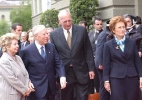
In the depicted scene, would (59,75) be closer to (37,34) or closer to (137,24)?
(37,34)

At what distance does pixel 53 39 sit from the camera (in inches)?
284

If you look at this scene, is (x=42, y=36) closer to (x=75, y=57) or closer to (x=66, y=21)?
(x=66, y=21)

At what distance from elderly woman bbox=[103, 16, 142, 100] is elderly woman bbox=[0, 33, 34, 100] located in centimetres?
135

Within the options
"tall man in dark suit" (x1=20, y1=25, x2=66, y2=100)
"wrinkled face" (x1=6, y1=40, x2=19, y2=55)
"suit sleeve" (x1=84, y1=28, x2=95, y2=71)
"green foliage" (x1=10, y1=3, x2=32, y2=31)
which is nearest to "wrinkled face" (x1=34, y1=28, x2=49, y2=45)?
"tall man in dark suit" (x1=20, y1=25, x2=66, y2=100)

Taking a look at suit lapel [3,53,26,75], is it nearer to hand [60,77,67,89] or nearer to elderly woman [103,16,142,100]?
hand [60,77,67,89]

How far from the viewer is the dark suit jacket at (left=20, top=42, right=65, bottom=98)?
650 centimetres

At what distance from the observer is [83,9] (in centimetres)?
1340

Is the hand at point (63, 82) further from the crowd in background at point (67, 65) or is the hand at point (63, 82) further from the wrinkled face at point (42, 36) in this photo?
the wrinkled face at point (42, 36)

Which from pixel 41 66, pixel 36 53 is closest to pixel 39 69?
pixel 41 66

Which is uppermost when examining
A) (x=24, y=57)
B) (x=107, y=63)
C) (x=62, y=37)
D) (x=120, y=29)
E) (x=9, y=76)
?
(x=120, y=29)

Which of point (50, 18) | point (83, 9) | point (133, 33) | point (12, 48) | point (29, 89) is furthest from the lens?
point (50, 18)

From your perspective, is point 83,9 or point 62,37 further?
point 83,9

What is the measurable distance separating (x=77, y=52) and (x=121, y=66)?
1.10 meters

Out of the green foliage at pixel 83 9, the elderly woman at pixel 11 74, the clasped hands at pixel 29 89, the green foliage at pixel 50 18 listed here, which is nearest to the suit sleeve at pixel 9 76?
the elderly woman at pixel 11 74
